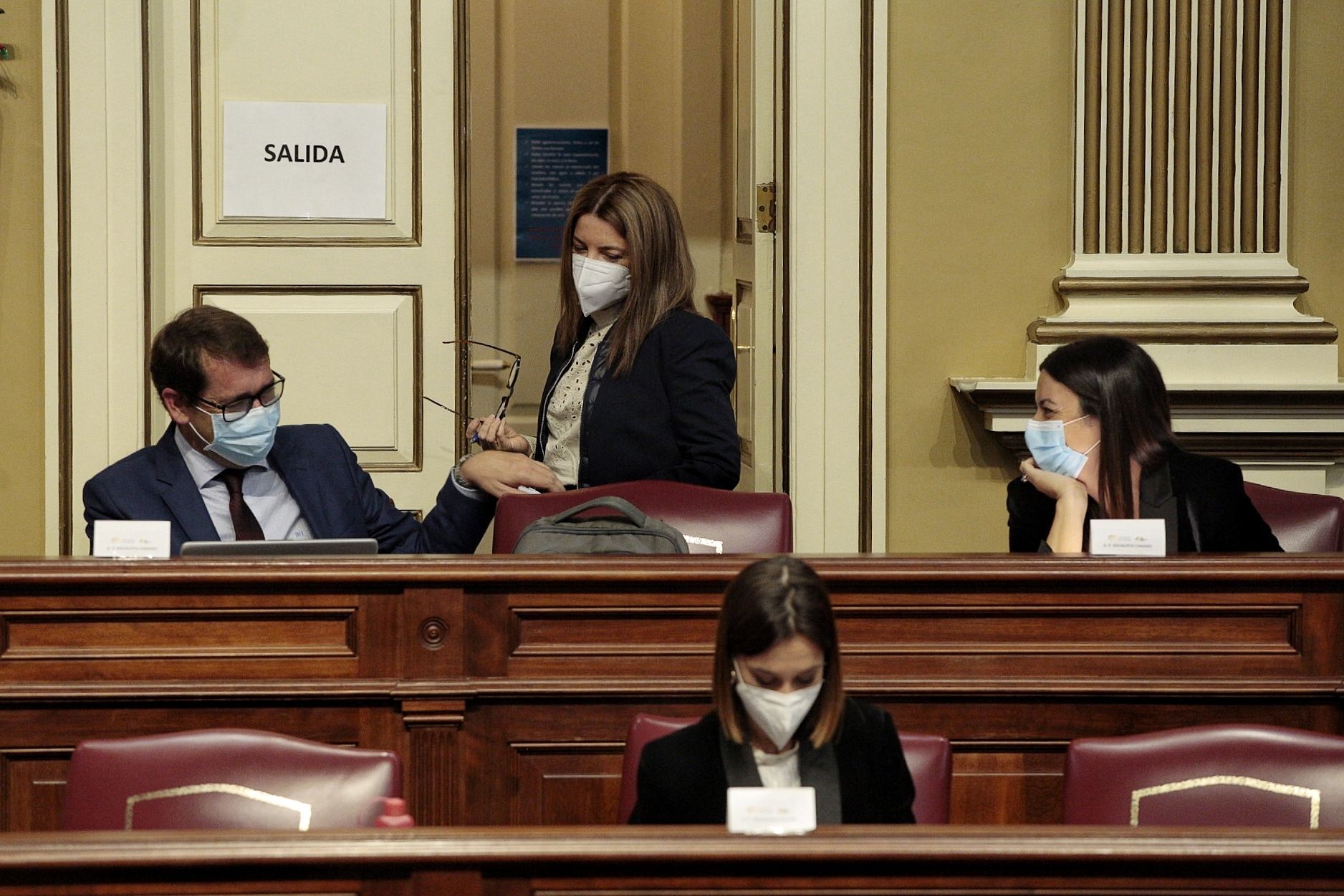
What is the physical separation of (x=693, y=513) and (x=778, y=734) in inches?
44.4

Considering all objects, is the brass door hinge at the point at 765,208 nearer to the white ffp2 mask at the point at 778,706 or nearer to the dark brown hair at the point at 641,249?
the dark brown hair at the point at 641,249

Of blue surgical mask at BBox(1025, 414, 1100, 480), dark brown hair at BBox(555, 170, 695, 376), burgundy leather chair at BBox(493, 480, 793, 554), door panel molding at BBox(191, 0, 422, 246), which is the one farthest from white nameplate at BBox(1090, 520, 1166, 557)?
door panel molding at BBox(191, 0, 422, 246)

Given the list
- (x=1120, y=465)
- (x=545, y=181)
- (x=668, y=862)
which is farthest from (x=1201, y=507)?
(x=545, y=181)

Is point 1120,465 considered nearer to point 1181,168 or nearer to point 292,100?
point 1181,168

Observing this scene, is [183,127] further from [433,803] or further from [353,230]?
[433,803]

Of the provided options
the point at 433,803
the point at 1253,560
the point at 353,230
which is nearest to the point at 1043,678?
the point at 1253,560

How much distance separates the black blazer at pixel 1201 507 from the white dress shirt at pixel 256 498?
60.6 inches

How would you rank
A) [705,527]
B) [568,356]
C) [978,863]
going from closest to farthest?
1. [978,863]
2. [705,527]
3. [568,356]

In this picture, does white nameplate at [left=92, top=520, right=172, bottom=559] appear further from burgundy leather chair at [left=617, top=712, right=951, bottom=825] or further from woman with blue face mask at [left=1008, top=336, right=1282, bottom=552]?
woman with blue face mask at [left=1008, top=336, right=1282, bottom=552]

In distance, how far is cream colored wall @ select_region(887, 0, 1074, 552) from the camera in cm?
479

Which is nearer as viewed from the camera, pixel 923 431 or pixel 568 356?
pixel 568 356

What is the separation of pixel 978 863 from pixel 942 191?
3419mm

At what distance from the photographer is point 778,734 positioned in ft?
6.88

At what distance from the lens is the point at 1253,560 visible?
276 centimetres
